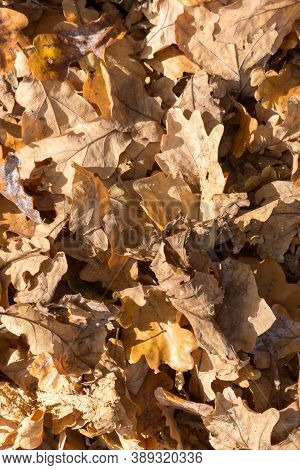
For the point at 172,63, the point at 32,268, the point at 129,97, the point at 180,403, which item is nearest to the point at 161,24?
the point at 172,63

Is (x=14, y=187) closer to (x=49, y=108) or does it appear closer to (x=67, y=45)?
(x=49, y=108)

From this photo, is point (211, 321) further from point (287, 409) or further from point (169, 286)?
point (287, 409)

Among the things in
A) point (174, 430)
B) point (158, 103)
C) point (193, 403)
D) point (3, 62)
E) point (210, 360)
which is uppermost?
point (3, 62)

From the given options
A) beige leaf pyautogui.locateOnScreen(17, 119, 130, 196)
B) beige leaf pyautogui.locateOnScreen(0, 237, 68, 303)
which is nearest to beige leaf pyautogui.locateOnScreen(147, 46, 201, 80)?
beige leaf pyautogui.locateOnScreen(17, 119, 130, 196)

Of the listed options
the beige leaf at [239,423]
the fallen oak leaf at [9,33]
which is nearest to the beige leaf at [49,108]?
the fallen oak leaf at [9,33]

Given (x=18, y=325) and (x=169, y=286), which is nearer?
(x=169, y=286)

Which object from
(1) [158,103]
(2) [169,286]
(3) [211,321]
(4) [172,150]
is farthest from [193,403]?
(1) [158,103]

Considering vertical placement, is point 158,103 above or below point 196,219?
above
